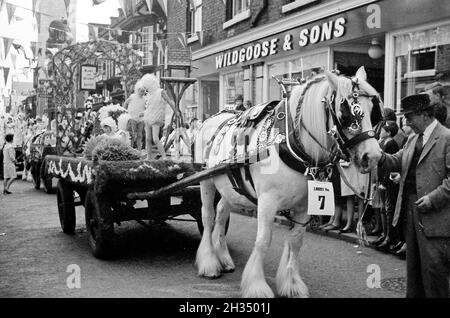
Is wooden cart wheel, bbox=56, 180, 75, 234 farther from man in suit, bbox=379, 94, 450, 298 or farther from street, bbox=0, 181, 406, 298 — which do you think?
man in suit, bbox=379, 94, 450, 298

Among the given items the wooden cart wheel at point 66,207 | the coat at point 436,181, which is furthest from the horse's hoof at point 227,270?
the wooden cart wheel at point 66,207

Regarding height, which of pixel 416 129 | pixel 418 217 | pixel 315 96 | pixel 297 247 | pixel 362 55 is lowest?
pixel 297 247

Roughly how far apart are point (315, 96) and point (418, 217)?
1.29 metres

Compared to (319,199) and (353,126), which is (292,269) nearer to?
(319,199)

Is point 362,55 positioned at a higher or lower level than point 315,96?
higher

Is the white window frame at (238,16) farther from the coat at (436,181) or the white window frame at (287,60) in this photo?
the coat at (436,181)

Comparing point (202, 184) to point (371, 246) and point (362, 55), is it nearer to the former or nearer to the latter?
point (371, 246)

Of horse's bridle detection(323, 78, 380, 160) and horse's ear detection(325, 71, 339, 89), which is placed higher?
horse's ear detection(325, 71, 339, 89)

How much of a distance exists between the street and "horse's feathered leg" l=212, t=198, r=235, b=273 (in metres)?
0.13

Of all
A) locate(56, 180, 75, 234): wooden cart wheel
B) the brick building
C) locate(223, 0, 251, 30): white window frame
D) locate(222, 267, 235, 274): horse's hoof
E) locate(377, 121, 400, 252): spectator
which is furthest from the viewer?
locate(223, 0, 251, 30): white window frame

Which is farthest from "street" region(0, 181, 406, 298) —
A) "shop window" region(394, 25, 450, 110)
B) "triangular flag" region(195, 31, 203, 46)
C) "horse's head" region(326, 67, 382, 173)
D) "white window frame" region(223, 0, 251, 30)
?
"triangular flag" region(195, 31, 203, 46)

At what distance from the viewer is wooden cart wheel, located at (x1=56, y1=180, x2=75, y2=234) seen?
751 centimetres

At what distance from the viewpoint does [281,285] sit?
4730 mm
